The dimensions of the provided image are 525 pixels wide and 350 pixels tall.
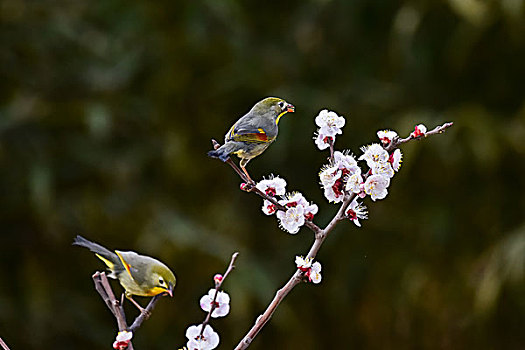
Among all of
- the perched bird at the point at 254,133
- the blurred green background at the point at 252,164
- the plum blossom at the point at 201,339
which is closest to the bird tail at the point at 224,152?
the perched bird at the point at 254,133

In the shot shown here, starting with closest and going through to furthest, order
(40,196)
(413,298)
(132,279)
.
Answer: (132,279), (40,196), (413,298)

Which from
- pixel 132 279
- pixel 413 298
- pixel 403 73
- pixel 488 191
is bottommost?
pixel 132 279

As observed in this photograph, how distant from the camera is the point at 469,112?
1446 millimetres

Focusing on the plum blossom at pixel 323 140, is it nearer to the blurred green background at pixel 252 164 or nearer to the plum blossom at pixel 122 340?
the plum blossom at pixel 122 340

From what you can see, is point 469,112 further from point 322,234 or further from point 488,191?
point 322,234

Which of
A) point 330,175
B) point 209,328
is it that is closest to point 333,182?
point 330,175

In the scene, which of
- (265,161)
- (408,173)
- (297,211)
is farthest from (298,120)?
(297,211)

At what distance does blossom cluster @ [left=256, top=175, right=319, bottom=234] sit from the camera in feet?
1.11

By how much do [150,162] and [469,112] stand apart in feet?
2.53

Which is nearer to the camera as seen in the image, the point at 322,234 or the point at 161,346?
the point at 322,234

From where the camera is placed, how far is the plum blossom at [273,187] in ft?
1.14

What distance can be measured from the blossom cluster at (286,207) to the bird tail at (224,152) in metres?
0.03

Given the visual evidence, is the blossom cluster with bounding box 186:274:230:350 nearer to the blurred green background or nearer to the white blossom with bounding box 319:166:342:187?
the white blossom with bounding box 319:166:342:187

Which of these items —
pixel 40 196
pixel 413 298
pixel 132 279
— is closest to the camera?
pixel 132 279
